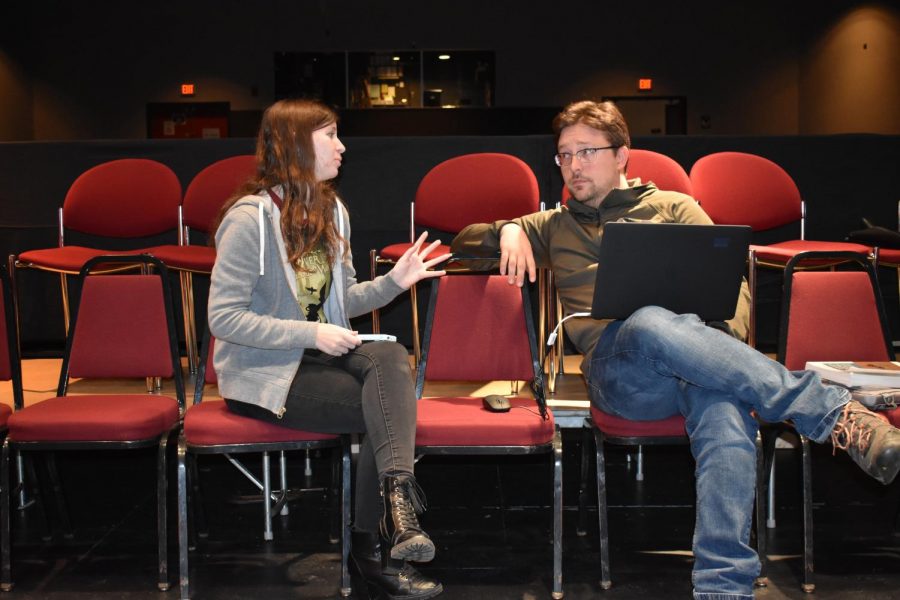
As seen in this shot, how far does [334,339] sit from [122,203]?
221 centimetres

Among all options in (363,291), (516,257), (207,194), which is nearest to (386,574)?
(363,291)

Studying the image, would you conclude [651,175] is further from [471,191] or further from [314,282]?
[314,282]

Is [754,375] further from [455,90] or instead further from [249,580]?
[455,90]

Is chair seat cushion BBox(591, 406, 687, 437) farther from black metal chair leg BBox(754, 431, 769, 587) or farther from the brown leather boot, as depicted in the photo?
the brown leather boot

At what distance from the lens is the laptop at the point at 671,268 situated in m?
2.04

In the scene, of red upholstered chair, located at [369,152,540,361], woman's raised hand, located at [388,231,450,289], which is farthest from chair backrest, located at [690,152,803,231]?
woman's raised hand, located at [388,231,450,289]

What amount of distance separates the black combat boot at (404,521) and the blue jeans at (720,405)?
0.60 metres

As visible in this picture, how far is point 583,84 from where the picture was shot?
9055mm

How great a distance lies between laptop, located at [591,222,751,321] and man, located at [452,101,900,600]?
60 millimetres

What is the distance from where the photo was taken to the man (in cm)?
186

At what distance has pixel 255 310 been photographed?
2.25m

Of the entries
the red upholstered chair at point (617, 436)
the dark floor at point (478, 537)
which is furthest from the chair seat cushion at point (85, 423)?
the red upholstered chair at point (617, 436)

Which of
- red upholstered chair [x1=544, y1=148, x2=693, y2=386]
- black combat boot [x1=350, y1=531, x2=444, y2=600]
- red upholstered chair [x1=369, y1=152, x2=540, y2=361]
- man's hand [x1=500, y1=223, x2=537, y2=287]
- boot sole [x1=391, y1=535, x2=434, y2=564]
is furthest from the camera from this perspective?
red upholstered chair [x1=369, y1=152, x2=540, y2=361]

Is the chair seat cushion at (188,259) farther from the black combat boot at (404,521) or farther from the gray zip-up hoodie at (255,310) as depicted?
the black combat boot at (404,521)
